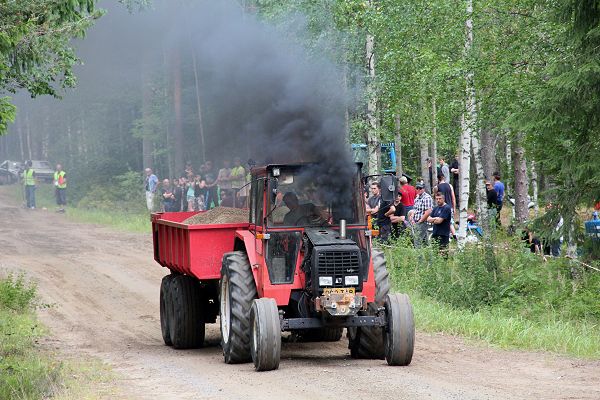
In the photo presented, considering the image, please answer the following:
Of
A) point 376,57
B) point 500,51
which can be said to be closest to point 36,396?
point 500,51

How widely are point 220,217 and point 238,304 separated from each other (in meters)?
2.09

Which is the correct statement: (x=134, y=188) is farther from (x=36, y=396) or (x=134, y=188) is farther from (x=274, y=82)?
Answer: (x=36, y=396)

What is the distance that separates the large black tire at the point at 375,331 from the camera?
11844 millimetres

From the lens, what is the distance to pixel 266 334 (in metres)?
11.1

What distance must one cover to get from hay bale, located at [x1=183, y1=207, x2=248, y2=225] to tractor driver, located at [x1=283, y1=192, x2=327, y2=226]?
1261 millimetres

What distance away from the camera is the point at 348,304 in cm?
1132

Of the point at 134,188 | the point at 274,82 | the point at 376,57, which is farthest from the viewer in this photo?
the point at 134,188

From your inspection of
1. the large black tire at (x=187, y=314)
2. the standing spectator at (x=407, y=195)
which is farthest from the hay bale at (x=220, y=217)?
the standing spectator at (x=407, y=195)

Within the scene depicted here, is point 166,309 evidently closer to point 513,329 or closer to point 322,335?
point 322,335

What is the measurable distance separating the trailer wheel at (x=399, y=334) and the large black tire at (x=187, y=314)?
356cm

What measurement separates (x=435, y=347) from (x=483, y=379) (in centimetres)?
254

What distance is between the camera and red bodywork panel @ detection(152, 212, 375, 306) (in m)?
11.7

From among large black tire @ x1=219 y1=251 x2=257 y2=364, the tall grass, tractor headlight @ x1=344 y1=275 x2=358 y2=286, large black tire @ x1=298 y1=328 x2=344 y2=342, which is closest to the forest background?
the tall grass

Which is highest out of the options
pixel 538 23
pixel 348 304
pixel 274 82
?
pixel 538 23
